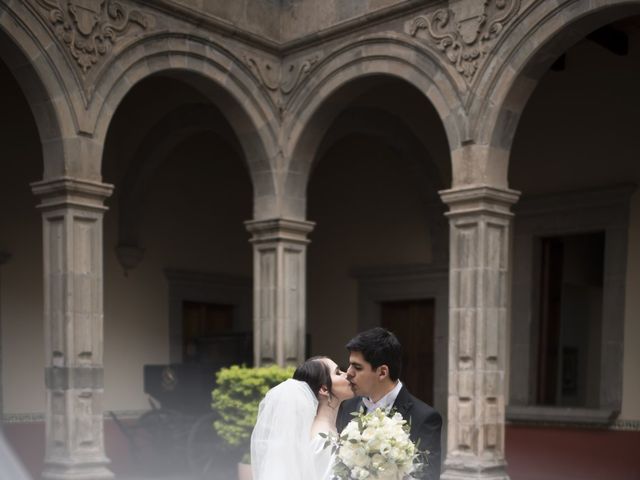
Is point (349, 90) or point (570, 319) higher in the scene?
point (349, 90)

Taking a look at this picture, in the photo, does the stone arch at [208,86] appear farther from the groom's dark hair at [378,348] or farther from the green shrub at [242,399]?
the groom's dark hair at [378,348]

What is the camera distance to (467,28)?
7.10 metres

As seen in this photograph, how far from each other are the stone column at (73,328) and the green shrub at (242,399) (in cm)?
131

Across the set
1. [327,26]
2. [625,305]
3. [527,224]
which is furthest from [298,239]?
[625,305]

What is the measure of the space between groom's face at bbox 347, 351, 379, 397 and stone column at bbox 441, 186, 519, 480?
13.4ft

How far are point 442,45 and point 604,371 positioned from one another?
381 cm

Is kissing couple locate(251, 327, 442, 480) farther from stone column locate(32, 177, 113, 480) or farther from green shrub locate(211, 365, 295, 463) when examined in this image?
green shrub locate(211, 365, 295, 463)

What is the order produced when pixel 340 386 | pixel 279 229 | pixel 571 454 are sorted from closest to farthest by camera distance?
pixel 340 386
pixel 279 229
pixel 571 454

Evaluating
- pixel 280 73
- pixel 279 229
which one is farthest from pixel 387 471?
pixel 280 73

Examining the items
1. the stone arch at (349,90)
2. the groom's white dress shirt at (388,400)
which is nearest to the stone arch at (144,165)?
the stone arch at (349,90)

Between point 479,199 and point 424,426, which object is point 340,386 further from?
point 479,199

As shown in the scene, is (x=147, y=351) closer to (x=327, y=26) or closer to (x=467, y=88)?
(x=327, y=26)

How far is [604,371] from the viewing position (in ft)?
27.9

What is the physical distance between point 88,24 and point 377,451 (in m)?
5.56
